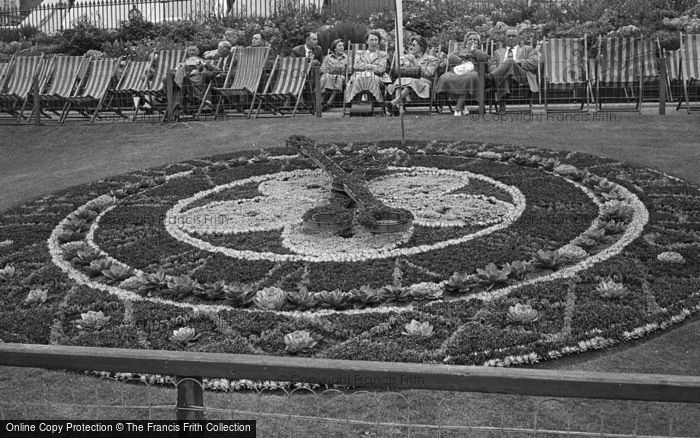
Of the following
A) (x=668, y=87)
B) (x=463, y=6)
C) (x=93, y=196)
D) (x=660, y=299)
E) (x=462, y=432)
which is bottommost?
(x=462, y=432)

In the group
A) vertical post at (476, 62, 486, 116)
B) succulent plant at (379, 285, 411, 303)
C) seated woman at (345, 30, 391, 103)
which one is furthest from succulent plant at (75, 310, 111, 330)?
seated woman at (345, 30, 391, 103)

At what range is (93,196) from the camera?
35.1 feet

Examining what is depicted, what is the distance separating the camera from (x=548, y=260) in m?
7.14

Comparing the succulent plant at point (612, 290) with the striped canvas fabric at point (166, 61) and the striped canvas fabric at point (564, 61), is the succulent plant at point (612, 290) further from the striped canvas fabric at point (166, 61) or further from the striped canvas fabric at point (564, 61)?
→ the striped canvas fabric at point (166, 61)

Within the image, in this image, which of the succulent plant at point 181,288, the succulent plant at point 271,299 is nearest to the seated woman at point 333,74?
the succulent plant at point 181,288

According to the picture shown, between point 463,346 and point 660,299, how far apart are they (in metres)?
1.75

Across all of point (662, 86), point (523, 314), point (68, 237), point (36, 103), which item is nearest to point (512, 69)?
point (662, 86)

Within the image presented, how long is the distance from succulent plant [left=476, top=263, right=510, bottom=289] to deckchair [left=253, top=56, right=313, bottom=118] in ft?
32.7

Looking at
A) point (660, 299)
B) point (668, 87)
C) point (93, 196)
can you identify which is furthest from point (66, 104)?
point (660, 299)

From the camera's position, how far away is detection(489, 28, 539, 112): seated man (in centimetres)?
1527

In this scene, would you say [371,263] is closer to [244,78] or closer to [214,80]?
[244,78]

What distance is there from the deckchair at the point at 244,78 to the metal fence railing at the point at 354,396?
1180 centimetres

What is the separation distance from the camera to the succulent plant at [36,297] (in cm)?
706

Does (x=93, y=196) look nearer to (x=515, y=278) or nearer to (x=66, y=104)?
(x=515, y=278)
